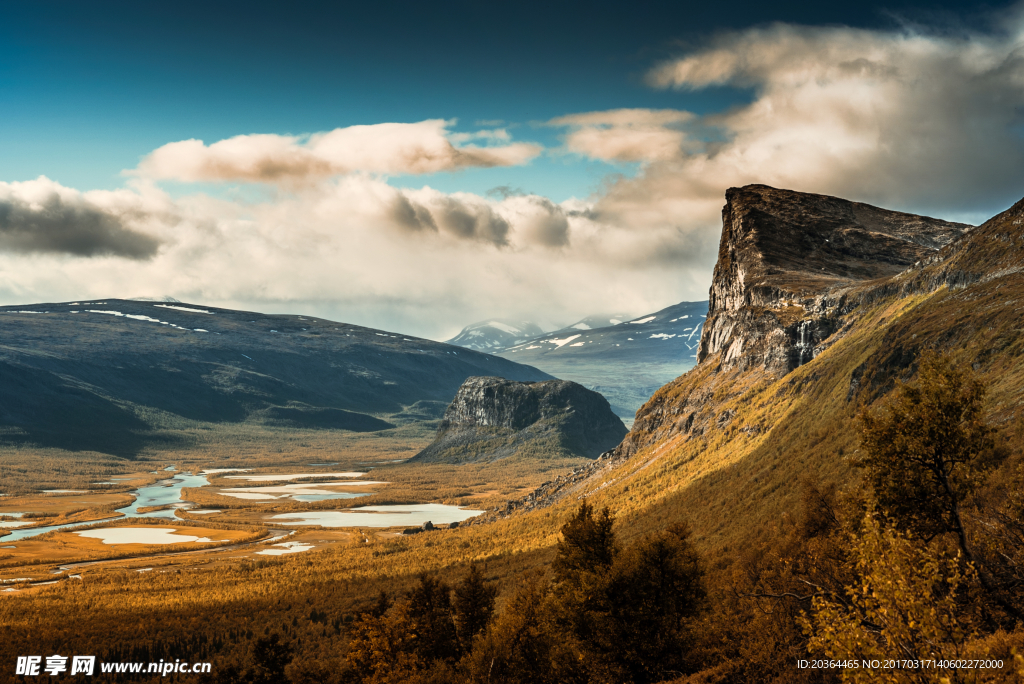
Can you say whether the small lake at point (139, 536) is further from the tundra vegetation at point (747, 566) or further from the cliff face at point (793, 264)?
the cliff face at point (793, 264)

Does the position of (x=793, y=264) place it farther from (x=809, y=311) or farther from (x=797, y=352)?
(x=797, y=352)

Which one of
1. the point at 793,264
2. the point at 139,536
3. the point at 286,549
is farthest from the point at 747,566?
the point at 139,536

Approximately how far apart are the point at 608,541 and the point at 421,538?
8533cm

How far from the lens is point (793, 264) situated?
128m

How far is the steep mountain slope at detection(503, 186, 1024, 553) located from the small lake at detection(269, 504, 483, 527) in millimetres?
46733

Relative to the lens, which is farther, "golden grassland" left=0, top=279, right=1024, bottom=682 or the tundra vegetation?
"golden grassland" left=0, top=279, right=1024, bottom=682

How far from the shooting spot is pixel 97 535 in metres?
148

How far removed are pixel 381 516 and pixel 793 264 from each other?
123 metres

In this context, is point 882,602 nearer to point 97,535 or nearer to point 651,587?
point 651,587

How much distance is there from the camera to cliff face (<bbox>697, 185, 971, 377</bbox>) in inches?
3989

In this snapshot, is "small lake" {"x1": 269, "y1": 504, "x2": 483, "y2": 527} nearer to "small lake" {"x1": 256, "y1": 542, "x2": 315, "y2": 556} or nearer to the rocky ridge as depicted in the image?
"small lake" {"x1": 256, "y1": 542, "x2": 315, "y2": 556}

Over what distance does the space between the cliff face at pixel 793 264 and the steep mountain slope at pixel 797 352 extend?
38 centimetres

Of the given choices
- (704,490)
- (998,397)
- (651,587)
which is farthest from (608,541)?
(704,490)

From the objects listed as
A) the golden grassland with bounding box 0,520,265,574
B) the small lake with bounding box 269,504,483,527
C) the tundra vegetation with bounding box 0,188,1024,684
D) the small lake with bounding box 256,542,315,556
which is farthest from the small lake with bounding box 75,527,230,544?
the tundra vegetation with bounding box 0,188,1024,684
